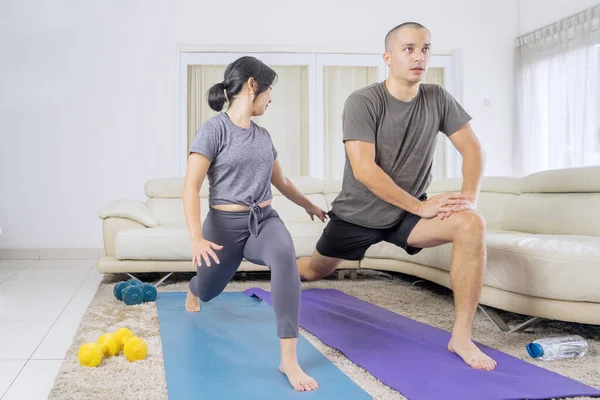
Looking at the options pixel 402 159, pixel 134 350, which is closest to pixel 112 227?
pixel 134 350

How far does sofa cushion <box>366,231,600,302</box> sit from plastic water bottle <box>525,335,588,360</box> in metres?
0.18

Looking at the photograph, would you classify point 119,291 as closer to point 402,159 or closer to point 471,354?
point 402,159

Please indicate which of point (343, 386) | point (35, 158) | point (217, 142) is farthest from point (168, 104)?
point (343, 386)

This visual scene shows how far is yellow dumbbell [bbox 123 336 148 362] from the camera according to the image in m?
1.91

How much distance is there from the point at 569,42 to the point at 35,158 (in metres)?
5.33

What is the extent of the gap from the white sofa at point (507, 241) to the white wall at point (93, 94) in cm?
124

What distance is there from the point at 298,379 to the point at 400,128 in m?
1.12

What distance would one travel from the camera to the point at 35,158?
18.1 ft

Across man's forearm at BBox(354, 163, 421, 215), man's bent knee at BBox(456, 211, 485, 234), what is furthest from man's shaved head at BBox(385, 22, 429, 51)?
man's bent knee at BBox(456, 211, 485, 234)

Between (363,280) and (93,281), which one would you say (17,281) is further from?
(363,280)

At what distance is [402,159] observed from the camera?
90.8 inches

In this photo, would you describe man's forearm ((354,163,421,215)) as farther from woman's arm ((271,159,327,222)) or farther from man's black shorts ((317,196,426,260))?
woman's arm ((271,159,327,222))

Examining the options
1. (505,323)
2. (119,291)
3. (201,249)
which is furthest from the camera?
(119,291)

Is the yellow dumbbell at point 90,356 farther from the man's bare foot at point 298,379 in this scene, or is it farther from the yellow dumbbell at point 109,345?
the man's bare foot at point 298,379
